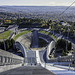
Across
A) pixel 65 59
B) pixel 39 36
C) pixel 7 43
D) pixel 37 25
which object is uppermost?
pixel 37 25

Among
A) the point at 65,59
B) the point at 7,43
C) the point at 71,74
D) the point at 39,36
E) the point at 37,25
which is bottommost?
the point at 65,59

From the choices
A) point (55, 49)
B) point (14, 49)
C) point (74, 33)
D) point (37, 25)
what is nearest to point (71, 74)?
point (55, 49)

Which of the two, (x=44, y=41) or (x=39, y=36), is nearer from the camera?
(x=44, y=41)

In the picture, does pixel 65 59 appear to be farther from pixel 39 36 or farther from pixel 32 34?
pixel 32 34

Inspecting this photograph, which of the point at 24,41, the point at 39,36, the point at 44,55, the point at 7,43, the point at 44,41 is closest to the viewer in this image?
the point at 44,55

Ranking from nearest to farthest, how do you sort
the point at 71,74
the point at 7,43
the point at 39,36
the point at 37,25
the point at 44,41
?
the point at 71,74, the point at 7,43, the point at 44,41, the point at 39,36, the point at 37,25

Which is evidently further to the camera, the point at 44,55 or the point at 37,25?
the point at 37,25

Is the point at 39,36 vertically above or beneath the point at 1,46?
above

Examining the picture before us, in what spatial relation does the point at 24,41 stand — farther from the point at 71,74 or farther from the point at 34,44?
the point at 71,74

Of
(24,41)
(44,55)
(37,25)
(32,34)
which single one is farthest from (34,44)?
(37,25)
